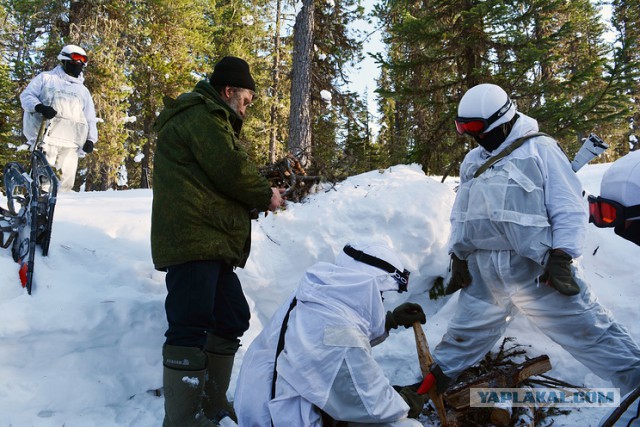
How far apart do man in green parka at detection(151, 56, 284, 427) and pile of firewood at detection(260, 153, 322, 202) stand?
337 cm

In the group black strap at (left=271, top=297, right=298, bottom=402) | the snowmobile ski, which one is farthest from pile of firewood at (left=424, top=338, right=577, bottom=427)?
the snowmobile ski

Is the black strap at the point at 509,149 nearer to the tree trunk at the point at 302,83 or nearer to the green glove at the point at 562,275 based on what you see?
the green glove at the point at 562,275

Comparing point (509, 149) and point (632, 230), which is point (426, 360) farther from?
point (509, 149)

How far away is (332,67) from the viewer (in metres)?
9.72

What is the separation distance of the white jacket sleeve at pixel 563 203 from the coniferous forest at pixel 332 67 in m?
3.79

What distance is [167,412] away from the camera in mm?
2492

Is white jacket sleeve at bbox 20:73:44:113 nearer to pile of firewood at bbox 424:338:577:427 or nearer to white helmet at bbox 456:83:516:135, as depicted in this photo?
white helmet at bbox 456:83:516:135

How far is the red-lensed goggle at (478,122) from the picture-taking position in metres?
3.00

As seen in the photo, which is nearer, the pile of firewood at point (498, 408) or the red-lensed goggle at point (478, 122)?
the pile of firewood at point (498, 408)

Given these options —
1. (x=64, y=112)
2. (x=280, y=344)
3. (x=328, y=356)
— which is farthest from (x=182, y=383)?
(x=64, y=112)

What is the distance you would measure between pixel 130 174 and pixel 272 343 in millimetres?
23503

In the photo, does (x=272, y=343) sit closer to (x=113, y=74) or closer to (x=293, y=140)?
(x=293, y=140)

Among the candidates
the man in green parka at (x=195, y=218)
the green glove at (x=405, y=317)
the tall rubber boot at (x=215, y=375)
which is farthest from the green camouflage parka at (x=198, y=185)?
the green glove at (x=405, y=317)

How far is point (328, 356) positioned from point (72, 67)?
683 centimetres
